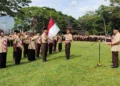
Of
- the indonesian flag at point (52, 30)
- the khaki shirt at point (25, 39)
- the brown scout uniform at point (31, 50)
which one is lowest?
the brown scout uniform at point (31, 50)

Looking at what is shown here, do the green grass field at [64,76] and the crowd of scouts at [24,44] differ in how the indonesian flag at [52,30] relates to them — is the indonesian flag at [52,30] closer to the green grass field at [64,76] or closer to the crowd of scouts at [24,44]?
the crowd of scouts at [24,44]

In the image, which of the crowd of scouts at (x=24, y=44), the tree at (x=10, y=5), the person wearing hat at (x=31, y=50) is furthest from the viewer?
the tree at (x=10, y=5)

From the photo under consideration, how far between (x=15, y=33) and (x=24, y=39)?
284 cm

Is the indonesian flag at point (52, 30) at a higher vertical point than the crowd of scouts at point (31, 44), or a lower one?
higher

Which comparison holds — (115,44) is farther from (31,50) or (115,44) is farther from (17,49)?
(31,50)

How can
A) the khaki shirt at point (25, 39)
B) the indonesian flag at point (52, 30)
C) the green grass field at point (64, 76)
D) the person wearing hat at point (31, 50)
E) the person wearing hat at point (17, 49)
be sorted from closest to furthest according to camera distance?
the green grass field at point (64, 76) < the indonesian flag at point (52, 30) < the person wearing hat at point (17, 49) < the person wearing hat at point (31, 50) < the khaki shirt at point (25, 39)

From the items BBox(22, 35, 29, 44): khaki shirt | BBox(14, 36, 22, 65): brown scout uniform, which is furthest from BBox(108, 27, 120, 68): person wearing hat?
BBox(22, 35, 29, 44): khaki shirt

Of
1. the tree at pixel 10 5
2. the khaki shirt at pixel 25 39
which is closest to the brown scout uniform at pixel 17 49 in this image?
the khaki shirt at pixel 25 39

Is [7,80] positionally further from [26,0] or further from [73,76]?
[26,0]

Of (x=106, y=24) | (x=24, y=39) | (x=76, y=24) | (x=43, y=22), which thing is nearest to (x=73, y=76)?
(x=24, y=39)

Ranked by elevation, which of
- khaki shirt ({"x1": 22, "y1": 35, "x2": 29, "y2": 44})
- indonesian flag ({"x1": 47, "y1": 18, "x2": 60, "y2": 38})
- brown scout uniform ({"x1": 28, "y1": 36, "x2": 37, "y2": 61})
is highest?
indonesian flag ({"x1": 47, "y1": 18, "x2": 60, "y2": 38})

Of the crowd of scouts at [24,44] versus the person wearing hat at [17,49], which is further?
the person wearing hat at [17,49]

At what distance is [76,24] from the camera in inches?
4552

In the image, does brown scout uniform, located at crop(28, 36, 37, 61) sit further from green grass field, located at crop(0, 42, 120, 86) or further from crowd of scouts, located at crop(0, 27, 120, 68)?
green grass field, located at crop(0, 42, 120, 86)
